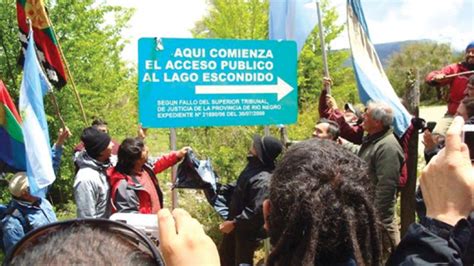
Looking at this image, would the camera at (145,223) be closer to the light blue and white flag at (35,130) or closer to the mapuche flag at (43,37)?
the light blue and white flag at (35,130)

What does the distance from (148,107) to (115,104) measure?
7.19 m

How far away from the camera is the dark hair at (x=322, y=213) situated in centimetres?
165

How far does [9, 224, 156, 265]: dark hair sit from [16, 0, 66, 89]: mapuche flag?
493cm

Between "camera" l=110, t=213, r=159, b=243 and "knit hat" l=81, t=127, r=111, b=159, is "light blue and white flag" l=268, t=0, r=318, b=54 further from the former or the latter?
"camera" l=110, t=213, r=159, b=243

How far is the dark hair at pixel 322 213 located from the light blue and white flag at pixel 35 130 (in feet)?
9.31

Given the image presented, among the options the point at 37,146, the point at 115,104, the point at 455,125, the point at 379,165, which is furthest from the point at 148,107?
the point at 115,104

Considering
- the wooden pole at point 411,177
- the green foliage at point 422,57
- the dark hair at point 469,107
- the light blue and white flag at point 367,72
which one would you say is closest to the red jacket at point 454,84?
the wooden pole at point 411,177

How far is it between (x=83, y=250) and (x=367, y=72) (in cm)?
493

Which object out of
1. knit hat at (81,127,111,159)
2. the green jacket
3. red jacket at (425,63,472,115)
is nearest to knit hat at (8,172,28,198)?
knit hat at (81,127,111,159)

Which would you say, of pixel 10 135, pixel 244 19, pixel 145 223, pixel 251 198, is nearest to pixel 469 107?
pixel 251 198

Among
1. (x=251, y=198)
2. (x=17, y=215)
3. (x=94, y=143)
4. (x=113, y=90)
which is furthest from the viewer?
(x=113, y=90)

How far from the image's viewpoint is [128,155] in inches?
158

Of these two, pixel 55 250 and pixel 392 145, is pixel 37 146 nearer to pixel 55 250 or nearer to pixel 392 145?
pixel 392 145

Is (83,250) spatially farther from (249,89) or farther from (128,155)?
(249,89)
